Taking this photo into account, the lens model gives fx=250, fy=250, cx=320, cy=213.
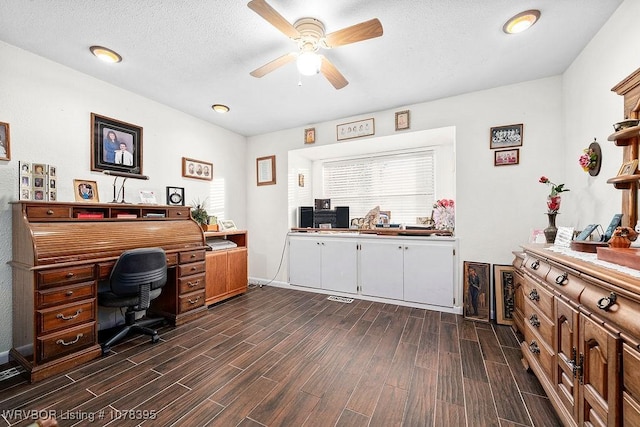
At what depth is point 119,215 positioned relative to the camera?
8.20 ft

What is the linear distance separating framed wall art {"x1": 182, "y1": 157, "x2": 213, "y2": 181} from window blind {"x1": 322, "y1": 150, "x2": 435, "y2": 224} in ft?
6.42

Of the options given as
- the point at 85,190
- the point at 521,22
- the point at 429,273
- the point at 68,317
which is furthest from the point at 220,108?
the point at 429,273

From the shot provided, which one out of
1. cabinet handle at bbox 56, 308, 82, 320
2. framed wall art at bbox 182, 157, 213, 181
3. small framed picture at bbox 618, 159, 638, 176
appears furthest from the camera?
framed wall art at bbox 182, 157, 213, 181

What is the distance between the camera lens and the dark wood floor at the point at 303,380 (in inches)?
58.1

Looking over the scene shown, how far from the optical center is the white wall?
2.08 m

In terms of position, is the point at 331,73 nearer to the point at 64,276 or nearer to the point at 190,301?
the point at 64,276

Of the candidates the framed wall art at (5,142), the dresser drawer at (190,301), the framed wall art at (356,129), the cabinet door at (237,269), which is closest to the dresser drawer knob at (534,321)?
the framed wall art at (356,129)

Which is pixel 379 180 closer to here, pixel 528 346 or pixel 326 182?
pixel 326 182

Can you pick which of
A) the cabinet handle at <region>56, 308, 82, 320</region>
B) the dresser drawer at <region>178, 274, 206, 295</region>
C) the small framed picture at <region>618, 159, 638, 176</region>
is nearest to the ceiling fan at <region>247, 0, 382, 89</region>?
the small framed picture at <region>618, 159, 638, 176</region>

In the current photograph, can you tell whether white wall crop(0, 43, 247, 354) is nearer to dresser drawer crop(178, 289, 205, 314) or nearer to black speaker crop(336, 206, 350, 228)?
dresser drawer crop(178, 289, 205, 314)

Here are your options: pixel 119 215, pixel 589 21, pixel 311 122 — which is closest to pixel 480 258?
pixel 589 21

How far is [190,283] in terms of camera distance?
2.89 meters

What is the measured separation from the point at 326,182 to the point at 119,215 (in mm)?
3094

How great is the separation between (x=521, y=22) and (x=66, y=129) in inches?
158
